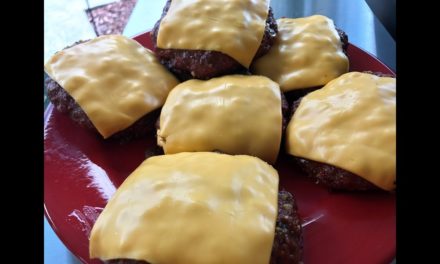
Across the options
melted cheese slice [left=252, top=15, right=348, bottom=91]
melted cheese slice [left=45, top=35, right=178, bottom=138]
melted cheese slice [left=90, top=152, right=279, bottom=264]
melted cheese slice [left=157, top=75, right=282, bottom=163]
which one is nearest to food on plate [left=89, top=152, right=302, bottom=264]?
melted cheese slice [left=90, top=152, right=279, bottom=264]

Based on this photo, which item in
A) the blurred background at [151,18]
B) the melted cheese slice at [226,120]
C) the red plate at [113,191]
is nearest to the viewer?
the red plate at [113,191]

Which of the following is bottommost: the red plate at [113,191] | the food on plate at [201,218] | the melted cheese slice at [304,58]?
the red plate at [113,191]

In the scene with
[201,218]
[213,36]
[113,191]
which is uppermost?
[213,36]

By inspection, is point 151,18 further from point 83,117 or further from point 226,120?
point 226,120

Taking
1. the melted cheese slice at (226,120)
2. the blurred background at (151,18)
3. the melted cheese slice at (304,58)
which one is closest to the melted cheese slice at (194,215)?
the melted cheese slice at (226,120)

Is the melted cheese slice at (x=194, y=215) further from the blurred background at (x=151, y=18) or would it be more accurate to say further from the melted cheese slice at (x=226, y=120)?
the blurred background at (x=151, y=18)

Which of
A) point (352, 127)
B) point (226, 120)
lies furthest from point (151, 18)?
point (352, 127)

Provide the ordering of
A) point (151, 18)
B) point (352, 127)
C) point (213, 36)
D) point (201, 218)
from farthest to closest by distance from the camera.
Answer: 1. point (151, 18)
2. point (213, 36)
3. point (352, 127)
4. point (201, 218)
